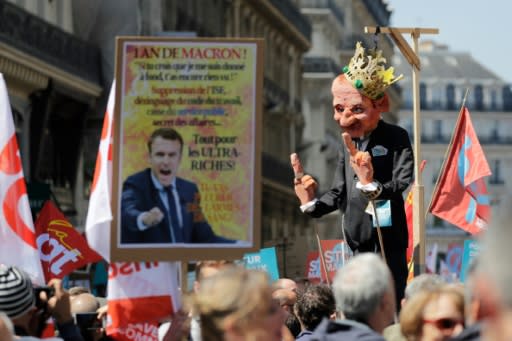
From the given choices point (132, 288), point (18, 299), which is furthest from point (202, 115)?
point (18, 299)

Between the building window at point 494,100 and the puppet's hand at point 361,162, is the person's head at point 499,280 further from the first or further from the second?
the building window at point 494,100

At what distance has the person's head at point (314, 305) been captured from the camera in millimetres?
8617

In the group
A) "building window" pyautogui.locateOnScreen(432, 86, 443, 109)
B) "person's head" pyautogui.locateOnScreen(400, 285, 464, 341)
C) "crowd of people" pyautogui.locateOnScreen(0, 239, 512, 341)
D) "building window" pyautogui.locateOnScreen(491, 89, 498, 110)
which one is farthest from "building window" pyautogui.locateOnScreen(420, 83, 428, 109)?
"person's head" pyautogui.locateOnScreen(400, 285, 464, 341)

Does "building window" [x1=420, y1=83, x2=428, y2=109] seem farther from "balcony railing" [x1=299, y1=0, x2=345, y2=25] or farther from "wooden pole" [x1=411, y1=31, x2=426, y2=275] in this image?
"wooden pole" [x1=411, y1=31, x2=426, y2=275]

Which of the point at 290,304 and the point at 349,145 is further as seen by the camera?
the point at 290,304

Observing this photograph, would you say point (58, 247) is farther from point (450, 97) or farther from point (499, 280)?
point (450, 97)

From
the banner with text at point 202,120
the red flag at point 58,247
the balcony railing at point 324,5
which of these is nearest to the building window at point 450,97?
→ the balcony railing at point 324,5

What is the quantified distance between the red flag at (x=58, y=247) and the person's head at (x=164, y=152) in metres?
4.75

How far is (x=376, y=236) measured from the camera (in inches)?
391

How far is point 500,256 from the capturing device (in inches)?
150

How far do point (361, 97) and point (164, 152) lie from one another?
2556mm

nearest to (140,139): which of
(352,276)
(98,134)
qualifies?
(352,276)

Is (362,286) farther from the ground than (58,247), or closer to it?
closer to it

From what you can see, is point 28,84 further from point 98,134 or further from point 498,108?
point 498,108
